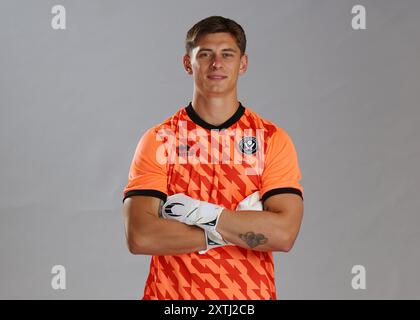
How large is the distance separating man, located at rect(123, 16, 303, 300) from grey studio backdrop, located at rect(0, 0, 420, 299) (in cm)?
127

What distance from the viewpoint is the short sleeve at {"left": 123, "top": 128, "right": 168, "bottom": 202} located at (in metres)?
2.50

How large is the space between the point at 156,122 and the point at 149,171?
1357mm

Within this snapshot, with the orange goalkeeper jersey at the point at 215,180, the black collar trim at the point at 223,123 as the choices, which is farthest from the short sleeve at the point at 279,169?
the black collar trim at the point at 223,123

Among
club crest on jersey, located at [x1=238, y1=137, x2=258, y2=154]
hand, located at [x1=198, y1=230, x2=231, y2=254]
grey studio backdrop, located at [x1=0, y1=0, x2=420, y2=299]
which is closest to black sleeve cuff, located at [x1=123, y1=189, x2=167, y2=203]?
hand, located at [x1=198, y1=230, x2=231, y2=254]

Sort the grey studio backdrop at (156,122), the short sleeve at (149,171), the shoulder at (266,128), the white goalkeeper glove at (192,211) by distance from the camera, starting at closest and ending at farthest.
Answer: the white goalkeeper glove at (192,211)
the short sleeve at (149,171)
the shoulder at (266,128)
the grey studio backdrop at (156,122)

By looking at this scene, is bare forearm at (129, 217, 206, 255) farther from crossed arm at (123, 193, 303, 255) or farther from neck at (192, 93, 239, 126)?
neck at (192, 93, 239, 126)

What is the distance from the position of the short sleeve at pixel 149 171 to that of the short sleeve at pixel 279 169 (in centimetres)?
32

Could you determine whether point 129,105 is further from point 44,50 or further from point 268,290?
point 268,290

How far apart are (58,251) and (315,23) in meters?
1.69

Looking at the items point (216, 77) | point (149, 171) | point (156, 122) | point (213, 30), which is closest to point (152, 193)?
point (149, 171)

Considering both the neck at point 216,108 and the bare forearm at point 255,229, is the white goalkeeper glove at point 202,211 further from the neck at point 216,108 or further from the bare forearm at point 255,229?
the neck at point 216,108

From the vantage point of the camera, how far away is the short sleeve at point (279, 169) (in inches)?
98.3

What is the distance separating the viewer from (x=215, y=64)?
8.32ft
